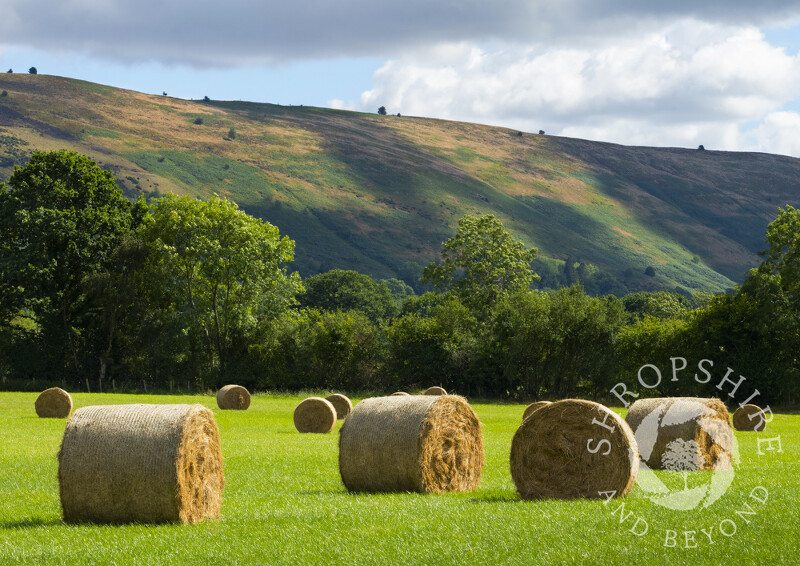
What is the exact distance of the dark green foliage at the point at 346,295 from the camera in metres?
118

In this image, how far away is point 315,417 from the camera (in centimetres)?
3052

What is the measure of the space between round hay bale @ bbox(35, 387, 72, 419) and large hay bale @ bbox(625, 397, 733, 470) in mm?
22925

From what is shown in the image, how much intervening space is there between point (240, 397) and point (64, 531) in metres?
32.0

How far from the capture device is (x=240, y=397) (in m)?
44.2

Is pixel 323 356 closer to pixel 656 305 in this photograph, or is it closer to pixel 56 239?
pixel 56 239

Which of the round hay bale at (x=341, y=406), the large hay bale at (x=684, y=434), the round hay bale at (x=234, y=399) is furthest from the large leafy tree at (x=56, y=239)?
the large hay bale at (x=684, y=434)

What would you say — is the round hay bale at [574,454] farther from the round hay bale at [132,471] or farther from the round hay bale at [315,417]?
the round hay bale at [315,417]

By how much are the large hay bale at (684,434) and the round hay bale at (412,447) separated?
15.6ft

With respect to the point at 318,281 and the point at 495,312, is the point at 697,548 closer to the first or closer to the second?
the point at 495,312

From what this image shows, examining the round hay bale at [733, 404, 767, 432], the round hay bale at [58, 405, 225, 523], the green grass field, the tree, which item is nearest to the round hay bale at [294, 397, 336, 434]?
the green grass field

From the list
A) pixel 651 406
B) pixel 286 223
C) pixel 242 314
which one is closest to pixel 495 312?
pixel 242 314

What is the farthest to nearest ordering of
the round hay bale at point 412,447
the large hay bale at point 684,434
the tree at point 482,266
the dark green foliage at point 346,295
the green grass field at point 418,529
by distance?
the dark green foliage at point 346,295 → the tree at point 482,266 → the large hay bale at point 684,434 → the round hay bale at point 412,447 → the green grass field at point 418,529

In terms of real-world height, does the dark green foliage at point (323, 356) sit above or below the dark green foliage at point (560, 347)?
below

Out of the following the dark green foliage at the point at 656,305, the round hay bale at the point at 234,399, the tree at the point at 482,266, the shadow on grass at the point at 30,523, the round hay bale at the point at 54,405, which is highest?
the tree at the point at 482,266
